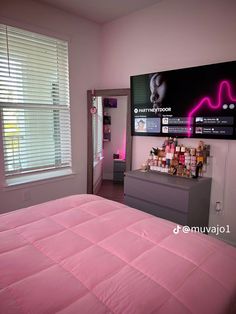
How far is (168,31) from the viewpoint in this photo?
2637 millimetres

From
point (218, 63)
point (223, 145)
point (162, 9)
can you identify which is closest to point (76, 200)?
point (223, 145)

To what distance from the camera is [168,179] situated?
244 centimetres

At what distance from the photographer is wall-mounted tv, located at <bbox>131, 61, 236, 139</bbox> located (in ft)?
7.23

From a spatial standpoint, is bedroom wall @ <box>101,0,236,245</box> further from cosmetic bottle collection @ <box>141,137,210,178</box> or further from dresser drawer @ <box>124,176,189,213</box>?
dresser drawer @ <box>124,176,189,213</box>

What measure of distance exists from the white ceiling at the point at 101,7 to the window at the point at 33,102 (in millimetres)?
410

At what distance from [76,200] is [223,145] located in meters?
1.55

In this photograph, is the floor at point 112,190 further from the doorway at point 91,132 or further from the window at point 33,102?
the window at point 33,102

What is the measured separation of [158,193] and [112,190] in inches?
40.6

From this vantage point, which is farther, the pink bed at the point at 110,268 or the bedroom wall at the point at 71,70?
the bedroom wall at the point at 71,70

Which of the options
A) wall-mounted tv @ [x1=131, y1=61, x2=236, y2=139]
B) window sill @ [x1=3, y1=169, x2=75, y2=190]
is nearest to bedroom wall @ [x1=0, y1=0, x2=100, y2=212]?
window sill @ [x1=3, y1=169, x2=75, y2=190]

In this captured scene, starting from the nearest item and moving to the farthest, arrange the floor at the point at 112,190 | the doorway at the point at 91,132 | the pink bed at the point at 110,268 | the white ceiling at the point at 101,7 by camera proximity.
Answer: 1. the pink bed at the point at 110,268
2. the white ceiling at the point at 101,7
3. the doorway at the point at 91,132
4. the floor at the point at 112,190

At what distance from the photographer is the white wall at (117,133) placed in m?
3.09

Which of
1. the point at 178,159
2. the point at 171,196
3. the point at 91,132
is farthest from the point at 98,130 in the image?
the point at 171,196

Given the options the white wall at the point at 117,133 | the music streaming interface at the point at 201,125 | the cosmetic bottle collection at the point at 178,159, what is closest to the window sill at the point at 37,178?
the white wall at the point at 117,133
